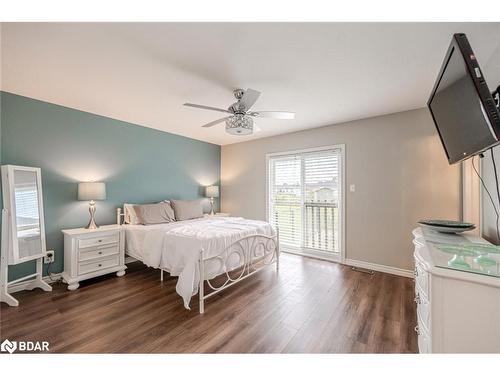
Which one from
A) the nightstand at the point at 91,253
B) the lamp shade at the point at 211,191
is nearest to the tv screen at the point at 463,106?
the nightstand at the point at 91,253

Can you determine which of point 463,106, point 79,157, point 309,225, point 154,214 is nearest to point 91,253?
point 154,214

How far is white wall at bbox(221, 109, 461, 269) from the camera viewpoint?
9.09ft

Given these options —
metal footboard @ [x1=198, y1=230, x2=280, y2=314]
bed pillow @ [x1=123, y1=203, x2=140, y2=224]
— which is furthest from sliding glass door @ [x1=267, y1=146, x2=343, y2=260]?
bed pillow @ [x1=123, y1=203, x2=140, y2=224]

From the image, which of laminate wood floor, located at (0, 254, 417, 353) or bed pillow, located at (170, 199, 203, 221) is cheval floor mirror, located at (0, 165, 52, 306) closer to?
laminate wood floor, located at (0, 254, 417, 353)

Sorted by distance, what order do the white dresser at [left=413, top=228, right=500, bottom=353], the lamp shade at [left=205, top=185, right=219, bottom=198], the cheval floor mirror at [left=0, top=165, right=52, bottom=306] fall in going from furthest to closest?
the lamp shade at [left=205, top=185, right=219, bottom=198] < the cheval floor mirror at [left=0, top=165, right=52, bottom=306] < the white dresser at [left=413, top=228, right=500, bottom=353]

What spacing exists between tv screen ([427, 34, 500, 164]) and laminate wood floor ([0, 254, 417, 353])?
5.11ft

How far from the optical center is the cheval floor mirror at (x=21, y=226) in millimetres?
2227

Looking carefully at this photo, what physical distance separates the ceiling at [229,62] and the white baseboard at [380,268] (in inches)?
91.5

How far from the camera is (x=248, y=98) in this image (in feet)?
7.06

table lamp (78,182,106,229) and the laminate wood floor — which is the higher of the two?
table lamp (78,182,106,229)
